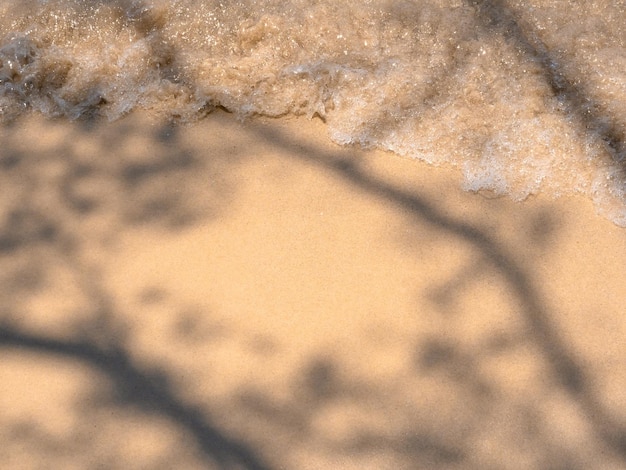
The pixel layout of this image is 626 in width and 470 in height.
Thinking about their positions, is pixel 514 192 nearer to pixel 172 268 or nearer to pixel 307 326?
pixel 307 326

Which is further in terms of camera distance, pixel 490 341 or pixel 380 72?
pixel 380 72

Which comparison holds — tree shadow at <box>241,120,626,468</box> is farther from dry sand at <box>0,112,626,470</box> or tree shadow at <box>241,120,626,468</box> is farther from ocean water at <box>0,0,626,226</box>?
ocean water at <box>0,0,626,226</box>

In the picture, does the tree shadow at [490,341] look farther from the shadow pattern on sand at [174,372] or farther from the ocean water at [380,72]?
the ocean water at [380,72]

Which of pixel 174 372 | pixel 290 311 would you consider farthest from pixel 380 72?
pixel 174 372

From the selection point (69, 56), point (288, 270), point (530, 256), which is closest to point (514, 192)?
point (530, 256)

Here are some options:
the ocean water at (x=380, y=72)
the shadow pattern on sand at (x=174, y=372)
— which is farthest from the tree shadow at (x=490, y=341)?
the ocean water at (x=380, y=72)

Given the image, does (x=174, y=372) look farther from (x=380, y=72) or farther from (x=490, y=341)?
(x=380, y=72)
